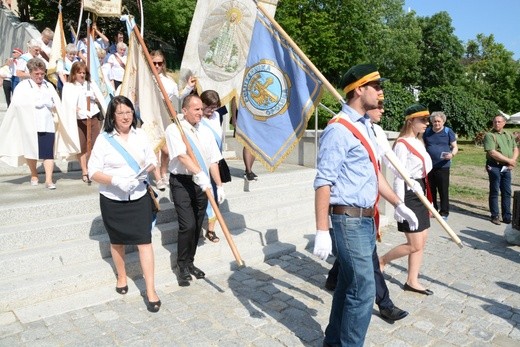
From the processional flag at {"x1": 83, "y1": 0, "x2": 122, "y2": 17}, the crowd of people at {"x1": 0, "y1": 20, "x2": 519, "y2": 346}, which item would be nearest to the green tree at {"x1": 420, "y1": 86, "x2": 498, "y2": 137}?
the crowd of people at {"x1": 0, "y1": 20, "x2": 519, "y2": 346}

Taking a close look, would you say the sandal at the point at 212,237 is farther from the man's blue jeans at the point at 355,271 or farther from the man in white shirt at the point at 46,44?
the man in white shirt at the point at 46,44

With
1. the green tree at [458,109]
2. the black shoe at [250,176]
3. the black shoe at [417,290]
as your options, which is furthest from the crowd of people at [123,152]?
the green tree at [458,109]

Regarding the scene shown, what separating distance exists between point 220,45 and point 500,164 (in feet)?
18.6

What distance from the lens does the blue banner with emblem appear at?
5406 mm

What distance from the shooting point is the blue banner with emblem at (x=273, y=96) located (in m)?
5.41

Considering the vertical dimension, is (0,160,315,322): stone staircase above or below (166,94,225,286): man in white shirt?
below

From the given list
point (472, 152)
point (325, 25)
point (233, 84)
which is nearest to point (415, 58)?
point (325, 25)

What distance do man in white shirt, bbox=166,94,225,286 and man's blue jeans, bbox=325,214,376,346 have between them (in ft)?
6.23

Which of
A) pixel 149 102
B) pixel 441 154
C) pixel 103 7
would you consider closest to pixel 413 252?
pixel 149 102

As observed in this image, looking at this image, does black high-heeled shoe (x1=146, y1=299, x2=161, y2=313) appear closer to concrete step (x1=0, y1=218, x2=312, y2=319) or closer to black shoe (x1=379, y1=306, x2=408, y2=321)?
concrete step (x1=0, y1=218, x2=312, y2=319)

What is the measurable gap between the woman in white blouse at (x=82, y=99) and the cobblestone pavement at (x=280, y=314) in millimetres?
3244

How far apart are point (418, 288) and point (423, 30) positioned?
208 ft

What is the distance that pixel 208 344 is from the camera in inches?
150

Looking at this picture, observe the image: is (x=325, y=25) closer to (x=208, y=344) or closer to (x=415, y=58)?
(x=415, y=58)
